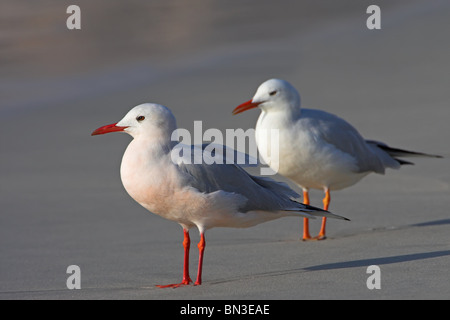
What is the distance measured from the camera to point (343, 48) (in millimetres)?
15156

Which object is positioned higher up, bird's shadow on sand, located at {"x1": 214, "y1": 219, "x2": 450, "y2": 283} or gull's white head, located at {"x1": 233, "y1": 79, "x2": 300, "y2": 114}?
gull's white head, located at {"x1": 233, "y1": 79, "x2": 300, "y2": 114}

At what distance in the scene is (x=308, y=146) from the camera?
6883 mm

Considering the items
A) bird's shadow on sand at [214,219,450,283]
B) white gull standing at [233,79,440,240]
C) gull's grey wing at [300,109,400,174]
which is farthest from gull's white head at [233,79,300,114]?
bird's shadow on sand at [214,219,450,283]

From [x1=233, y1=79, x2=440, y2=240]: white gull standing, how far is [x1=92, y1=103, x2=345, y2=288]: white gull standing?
1373 millimetres

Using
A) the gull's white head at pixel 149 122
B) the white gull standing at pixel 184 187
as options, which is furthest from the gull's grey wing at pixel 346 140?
the gull's white head at pixel 149 122

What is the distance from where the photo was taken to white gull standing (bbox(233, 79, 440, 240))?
6.87 m

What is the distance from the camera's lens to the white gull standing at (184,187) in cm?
504

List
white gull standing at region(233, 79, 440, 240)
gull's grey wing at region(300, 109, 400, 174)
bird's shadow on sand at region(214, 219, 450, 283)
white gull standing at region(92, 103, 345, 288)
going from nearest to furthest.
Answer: white gull standing at region(92, 103, 345, 288) < bird's shadow on sand at region(214, 219, 450, 283) < white gull standing at region(233, 79, 440, 240) < gull's grey wing at region(300, 109, 400, 174)

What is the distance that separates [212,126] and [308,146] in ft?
13.2

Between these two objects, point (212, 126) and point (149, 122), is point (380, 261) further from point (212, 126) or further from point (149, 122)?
point (212, 126)

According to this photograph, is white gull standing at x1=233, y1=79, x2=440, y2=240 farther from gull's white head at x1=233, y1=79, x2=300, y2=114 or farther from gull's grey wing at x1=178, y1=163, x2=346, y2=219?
gull's grey wing at x1=178, y1=163, x2=346, y2=219

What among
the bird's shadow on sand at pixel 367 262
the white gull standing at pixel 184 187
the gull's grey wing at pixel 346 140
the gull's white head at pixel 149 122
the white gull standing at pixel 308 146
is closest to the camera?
the white gull standing at pixel 184 187

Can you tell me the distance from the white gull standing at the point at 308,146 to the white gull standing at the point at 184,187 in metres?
1.37

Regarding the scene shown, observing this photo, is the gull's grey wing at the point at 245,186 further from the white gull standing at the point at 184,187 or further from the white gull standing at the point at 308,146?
the white gull standing at the point at 308,146
